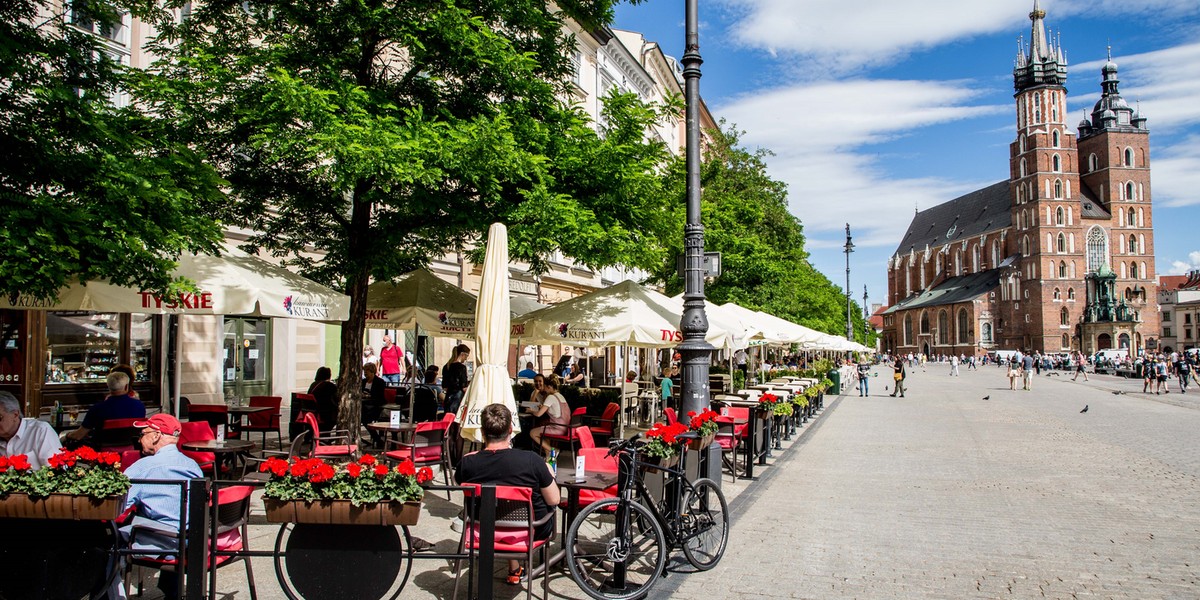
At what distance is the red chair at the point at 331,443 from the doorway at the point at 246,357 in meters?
9.44

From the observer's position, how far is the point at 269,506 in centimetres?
436

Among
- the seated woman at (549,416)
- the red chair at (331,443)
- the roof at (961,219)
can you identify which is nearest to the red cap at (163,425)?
the red chair at (331,443)

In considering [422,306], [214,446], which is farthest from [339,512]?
[422,306]

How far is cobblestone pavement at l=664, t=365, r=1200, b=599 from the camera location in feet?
19.6

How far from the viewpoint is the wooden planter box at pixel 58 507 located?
4262 millimetres

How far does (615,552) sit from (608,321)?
5.78 metres

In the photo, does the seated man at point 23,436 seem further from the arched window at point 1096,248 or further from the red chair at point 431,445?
the arched window at point 1096,248

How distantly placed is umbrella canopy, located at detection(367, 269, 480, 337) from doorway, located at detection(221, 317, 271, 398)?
24.4ft

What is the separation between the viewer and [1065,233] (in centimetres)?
10781

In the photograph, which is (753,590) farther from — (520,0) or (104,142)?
(520,0)

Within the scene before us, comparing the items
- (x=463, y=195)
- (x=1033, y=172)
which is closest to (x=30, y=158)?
(x=463, y=195)

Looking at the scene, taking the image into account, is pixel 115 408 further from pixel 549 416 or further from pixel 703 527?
pixel 703 527

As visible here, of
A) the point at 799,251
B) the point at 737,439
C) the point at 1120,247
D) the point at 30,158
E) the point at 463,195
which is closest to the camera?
the point at 30,158

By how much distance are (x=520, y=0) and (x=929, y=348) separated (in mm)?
129624
